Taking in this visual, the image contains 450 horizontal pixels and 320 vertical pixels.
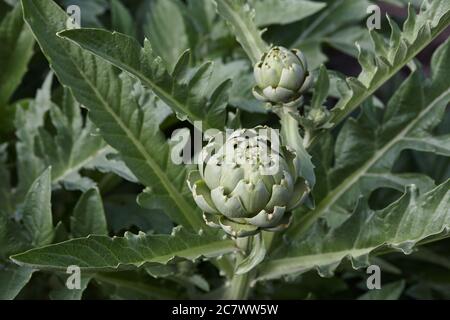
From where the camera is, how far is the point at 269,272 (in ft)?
3.17

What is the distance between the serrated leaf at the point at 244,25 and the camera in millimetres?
936

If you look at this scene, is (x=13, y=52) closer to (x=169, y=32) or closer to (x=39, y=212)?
(x=169, y=32)

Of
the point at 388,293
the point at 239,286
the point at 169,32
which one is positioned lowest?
the point at 388,293

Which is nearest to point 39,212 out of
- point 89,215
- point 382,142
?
point 89,215

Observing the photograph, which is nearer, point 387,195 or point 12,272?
point 12,272

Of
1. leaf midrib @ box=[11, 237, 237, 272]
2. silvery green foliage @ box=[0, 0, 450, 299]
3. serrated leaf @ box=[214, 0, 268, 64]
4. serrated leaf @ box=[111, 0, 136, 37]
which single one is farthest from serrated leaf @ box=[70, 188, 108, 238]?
serrated leaf @ box=[111, 0, 136, 37]

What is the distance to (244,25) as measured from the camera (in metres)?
0.94

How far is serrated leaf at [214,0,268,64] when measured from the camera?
36.9 inches

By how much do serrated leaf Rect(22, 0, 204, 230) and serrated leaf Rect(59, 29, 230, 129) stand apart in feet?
0.27

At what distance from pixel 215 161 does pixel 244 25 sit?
27 centimetres
